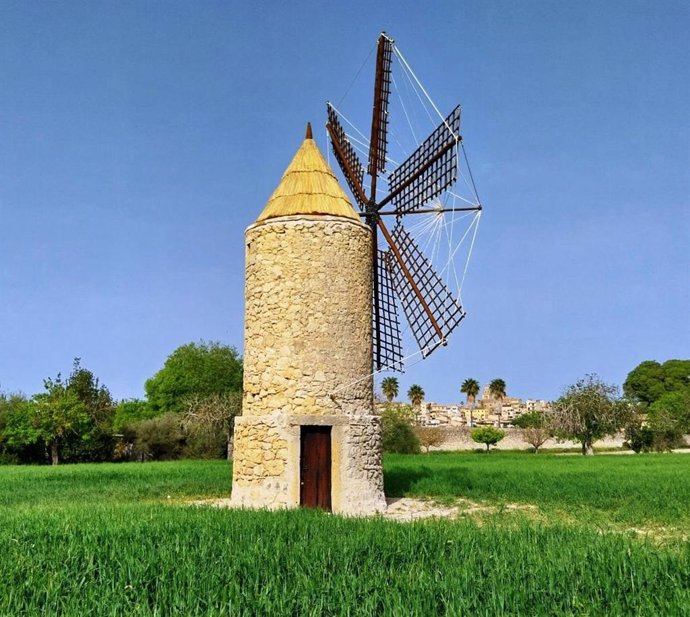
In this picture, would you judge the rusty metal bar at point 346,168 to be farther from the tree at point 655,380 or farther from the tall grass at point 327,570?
the tree at point 655,380

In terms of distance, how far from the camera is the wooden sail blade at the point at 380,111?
49.3 feet

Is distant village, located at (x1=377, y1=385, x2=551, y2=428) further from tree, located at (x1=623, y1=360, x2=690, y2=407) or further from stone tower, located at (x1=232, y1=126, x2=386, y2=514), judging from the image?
stone tower, located at (x1=232, y1=126, x2=386, y2=514)

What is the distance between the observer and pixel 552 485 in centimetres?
1614

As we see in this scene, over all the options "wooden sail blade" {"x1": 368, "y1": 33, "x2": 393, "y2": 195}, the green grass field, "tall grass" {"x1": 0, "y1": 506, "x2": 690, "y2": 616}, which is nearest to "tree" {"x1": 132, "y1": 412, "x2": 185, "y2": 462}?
"wooden sail blade" {"x1": 368, "y1": 33, "x2": 393, "y2": 195}

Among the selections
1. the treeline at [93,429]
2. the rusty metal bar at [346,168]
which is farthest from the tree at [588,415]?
the rusty metal bar at [346,168]

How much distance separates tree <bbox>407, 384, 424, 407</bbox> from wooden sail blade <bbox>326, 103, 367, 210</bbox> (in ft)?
193

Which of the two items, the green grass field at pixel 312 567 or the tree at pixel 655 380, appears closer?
the green grass field at pixel 312 567

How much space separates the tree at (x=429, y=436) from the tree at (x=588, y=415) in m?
8.68

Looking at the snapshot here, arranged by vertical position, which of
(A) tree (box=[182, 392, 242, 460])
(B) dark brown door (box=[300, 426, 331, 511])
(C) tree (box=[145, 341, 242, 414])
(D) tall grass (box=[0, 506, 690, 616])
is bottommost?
(D) tall grass (box=[0, 506, 690, 616])

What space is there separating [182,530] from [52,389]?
Answer: 32.3 meters

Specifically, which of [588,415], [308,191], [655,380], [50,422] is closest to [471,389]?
[655,380]

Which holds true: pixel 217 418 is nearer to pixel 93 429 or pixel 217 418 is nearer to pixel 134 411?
pixel 93 429

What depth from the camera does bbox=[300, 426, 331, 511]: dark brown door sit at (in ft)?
39.1

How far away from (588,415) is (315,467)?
32.6 m
